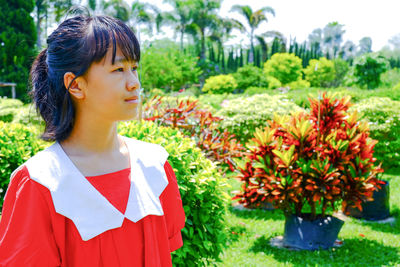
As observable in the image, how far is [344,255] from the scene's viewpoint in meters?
4.26

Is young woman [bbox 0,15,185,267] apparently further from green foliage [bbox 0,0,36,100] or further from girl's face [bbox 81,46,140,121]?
green foliage [bbox 0,0,36,100]

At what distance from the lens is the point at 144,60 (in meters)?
21.7

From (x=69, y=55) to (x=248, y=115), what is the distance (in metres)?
7.52

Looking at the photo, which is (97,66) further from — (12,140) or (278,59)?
(278,59)

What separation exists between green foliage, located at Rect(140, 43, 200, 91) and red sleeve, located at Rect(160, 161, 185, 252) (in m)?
18.3

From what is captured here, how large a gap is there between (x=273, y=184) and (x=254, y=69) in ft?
75.8

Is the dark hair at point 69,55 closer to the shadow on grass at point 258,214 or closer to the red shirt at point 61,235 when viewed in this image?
the red shirt at point 61,235

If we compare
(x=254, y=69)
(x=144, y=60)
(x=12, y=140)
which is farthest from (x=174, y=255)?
(x=254, y=69)

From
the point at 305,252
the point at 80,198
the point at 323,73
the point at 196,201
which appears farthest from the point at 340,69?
the point at 80,198

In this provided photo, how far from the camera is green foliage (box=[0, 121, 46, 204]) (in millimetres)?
3635

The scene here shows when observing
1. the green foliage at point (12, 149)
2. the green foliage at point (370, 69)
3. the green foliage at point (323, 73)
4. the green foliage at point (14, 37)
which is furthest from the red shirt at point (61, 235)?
the green foliage at point (323, 73)

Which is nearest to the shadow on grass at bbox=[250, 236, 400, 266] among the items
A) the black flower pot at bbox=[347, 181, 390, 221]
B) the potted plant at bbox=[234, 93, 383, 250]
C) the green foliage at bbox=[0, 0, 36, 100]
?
the potted plant at bbox=[234, 93, 383, 250]

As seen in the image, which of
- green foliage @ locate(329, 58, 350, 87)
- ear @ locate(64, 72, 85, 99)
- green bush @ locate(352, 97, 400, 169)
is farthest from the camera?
green foliage @ locate(329, 58, 350, 87)

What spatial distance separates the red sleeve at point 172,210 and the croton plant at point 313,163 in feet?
8.44
